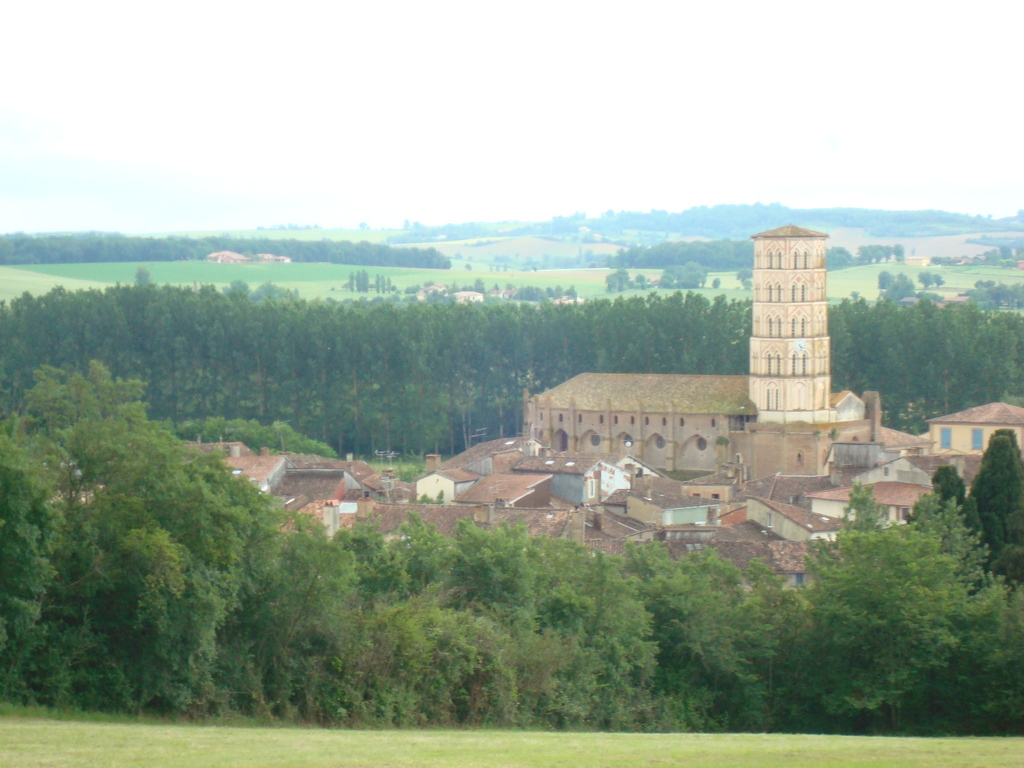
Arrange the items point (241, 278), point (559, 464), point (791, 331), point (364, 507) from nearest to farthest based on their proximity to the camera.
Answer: point (364, 507)
point (559, 464)
point (791, 331)
point (241, 278)

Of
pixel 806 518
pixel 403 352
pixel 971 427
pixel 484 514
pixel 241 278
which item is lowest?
pixel 241 278

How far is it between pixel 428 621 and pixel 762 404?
47025mm

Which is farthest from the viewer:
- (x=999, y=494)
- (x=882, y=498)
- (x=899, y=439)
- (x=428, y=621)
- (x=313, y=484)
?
(x=899, y=439)

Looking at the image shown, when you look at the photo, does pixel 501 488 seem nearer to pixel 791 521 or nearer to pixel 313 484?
pixel 313 484

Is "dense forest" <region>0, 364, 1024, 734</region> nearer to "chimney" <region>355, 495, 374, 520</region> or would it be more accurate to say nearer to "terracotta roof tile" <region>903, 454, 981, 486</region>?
"chimney" <region>355, 495, 374, 520</region>

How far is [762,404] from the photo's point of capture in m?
73.8

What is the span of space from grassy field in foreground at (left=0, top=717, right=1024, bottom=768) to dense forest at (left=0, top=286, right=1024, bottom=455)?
63.2m

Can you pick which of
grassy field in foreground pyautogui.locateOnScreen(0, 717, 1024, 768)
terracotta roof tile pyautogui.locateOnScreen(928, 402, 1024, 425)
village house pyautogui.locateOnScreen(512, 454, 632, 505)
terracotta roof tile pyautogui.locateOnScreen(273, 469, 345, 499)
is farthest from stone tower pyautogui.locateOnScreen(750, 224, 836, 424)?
grassy field in foreground pyautogui.locateOnScreen(0, 717, 1024, 768)

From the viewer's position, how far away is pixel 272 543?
92.6 ft

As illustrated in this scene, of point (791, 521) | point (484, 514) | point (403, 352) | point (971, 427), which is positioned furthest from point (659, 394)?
point (484, 514)

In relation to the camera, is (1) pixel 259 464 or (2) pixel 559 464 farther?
(2) pixel 559 464

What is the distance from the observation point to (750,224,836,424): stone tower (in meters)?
73.1

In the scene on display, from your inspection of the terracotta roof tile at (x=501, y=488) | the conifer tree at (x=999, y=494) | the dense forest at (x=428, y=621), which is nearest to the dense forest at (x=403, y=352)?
the terracotta roof tile at (x=501, y=488)

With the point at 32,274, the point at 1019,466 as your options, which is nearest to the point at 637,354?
the point at 1019,466
